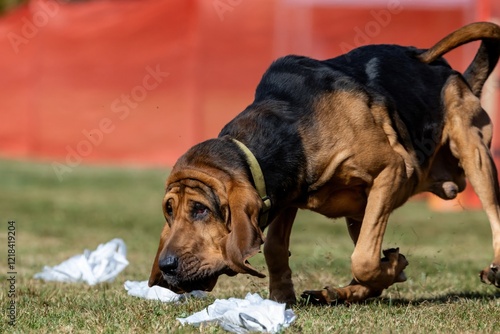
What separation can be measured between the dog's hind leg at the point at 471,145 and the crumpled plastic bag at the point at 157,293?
200cm

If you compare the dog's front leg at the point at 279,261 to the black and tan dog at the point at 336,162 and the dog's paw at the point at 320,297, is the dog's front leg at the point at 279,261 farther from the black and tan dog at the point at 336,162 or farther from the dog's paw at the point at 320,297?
the dog's paw at the point at 320,297

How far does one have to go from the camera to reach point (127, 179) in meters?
17.7

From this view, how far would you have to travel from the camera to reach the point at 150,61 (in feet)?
69.6

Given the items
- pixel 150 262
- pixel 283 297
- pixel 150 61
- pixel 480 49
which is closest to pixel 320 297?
pixel 283 297

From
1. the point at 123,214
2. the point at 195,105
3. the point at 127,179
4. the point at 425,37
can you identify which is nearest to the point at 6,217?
the point at 123,214

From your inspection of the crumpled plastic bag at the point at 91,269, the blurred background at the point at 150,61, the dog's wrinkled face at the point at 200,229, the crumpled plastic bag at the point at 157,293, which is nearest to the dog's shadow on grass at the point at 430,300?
the crumpled plastic bag at the point at 157,293

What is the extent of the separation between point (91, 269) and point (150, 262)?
1.61 metres

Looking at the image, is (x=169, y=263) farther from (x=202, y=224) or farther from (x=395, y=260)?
(x=395, y=260)

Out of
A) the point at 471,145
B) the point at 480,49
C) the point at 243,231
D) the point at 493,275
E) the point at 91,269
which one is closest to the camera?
the point at 243,231

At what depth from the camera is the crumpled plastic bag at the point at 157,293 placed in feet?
19.4

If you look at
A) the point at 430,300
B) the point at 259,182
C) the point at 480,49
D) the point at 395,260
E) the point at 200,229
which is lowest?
the point at 430,300

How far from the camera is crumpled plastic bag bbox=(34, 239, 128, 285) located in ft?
23.4

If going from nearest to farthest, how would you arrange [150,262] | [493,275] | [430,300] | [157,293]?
[493,275]
[157,293]
[430,300]
[150,262]

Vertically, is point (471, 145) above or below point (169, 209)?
above
